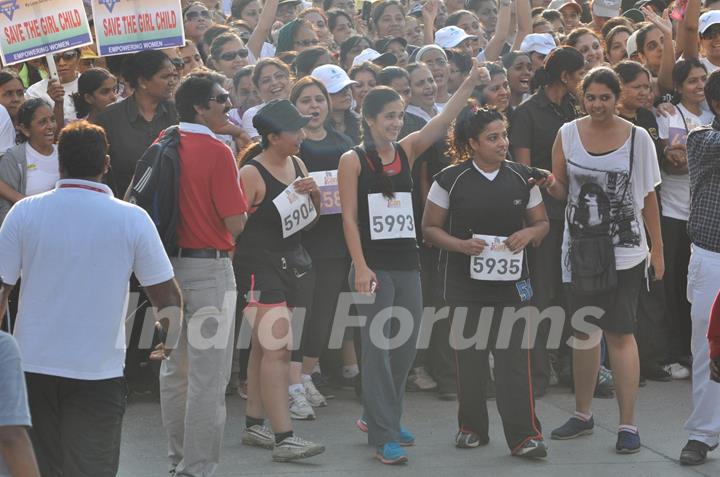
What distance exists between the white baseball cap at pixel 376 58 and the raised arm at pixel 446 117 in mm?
3340

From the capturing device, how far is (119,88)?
35.1 ft

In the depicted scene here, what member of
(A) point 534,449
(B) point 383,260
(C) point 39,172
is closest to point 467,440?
(A) point 534,449

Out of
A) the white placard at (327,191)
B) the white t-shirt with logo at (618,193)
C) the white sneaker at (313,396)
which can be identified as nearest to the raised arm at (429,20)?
the white placard at (327,191)

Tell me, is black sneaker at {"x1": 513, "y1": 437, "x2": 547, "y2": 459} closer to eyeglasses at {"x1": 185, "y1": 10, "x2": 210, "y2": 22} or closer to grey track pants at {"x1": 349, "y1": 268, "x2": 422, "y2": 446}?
grey track pants at {"x1": 349, "y1": 268, "x2": 422, "y2": 446}

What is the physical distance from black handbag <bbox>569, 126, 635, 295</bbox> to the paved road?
0.92 metres

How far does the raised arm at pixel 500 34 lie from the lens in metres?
11.7

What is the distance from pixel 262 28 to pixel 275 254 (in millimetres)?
4814

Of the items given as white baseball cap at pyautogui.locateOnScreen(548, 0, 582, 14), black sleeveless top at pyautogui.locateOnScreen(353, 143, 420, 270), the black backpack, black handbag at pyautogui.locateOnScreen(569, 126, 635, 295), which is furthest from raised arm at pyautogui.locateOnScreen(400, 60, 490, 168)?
white baseball cap at pyautogui.locateOnScreen(548, 0, 582, 14)

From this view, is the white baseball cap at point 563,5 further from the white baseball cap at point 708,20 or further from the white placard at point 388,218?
the white placard at point 388,218

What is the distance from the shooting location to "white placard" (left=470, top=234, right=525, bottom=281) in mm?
7617

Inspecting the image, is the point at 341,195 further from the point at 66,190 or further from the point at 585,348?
the point at 66,190

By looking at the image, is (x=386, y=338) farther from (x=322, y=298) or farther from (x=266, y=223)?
(x=322, y=298)

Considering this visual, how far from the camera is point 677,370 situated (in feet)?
31.6

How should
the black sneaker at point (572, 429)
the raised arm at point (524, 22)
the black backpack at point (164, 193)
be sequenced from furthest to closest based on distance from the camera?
Result: 1. the raised arm at point (524, 22)
2. the black sneaker at point (572, 429)
3. the black backpack at point (164, 193)
